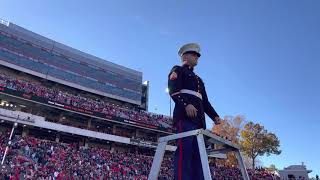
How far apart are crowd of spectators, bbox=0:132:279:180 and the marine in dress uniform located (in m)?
17.1

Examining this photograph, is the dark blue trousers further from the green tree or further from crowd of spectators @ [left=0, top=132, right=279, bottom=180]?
the green tree

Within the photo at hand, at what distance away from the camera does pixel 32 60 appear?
49281 millimetres

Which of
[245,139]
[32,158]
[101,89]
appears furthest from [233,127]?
[32,158]

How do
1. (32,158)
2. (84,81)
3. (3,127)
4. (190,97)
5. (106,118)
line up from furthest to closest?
(84,81), (106,118), (3,127), (32,158), (190,97)

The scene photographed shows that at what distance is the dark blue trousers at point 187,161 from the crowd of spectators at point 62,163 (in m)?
17.2

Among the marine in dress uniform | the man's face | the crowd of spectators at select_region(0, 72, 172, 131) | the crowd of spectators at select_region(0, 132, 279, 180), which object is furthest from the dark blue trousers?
the crowd of spectators at select_region(0, 72, 172, 131)

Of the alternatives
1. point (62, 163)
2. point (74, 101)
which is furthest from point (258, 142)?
point (62, 163)

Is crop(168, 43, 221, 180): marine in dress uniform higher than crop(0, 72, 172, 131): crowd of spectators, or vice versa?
crop(0, 72, 172, 131): crowd of spectators

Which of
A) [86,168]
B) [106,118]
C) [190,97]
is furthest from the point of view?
[106,118]

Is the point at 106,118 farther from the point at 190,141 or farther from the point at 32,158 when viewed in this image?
the point at 190,141

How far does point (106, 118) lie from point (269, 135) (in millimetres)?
31094

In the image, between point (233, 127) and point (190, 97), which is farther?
point (233, 127)

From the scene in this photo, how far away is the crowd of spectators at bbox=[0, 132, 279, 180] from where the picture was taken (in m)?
24.2

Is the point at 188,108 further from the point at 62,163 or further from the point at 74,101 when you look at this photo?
the point at 74,101
